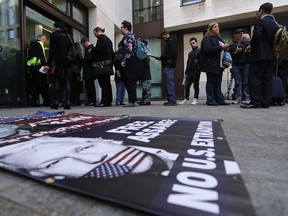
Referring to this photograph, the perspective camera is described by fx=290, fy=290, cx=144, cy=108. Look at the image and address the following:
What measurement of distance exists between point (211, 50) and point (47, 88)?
396 cm

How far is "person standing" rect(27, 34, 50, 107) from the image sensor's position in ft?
21.7

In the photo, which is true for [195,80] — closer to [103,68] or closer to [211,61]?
[211,61]

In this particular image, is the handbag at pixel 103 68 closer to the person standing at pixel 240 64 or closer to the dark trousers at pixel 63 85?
the dark trousers at pixel 63 85

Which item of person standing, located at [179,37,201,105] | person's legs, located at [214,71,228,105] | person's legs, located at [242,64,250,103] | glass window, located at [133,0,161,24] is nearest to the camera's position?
person's legs, located at [214,71,228,105]

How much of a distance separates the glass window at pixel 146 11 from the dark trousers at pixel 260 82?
10293mm

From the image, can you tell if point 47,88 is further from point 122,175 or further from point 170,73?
point 122,175

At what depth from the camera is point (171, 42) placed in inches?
255

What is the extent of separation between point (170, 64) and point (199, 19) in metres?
7.36

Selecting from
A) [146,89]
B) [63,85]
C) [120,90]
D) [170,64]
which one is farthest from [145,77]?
[63,85]

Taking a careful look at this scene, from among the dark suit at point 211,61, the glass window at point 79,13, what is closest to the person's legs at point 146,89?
the dark suit at point 211,61

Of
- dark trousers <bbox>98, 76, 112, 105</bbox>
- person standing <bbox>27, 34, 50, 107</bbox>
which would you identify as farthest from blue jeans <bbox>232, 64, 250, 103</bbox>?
person standing <bbox>27, 34, 50, 107</bbox>

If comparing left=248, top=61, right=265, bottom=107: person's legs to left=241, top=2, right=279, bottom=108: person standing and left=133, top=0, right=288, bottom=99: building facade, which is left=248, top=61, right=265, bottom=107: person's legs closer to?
left=241, top=2, right=279, bottom=108: person standing

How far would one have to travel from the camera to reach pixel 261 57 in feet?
16.2

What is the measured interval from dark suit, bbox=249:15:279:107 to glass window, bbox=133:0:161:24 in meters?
10.1
